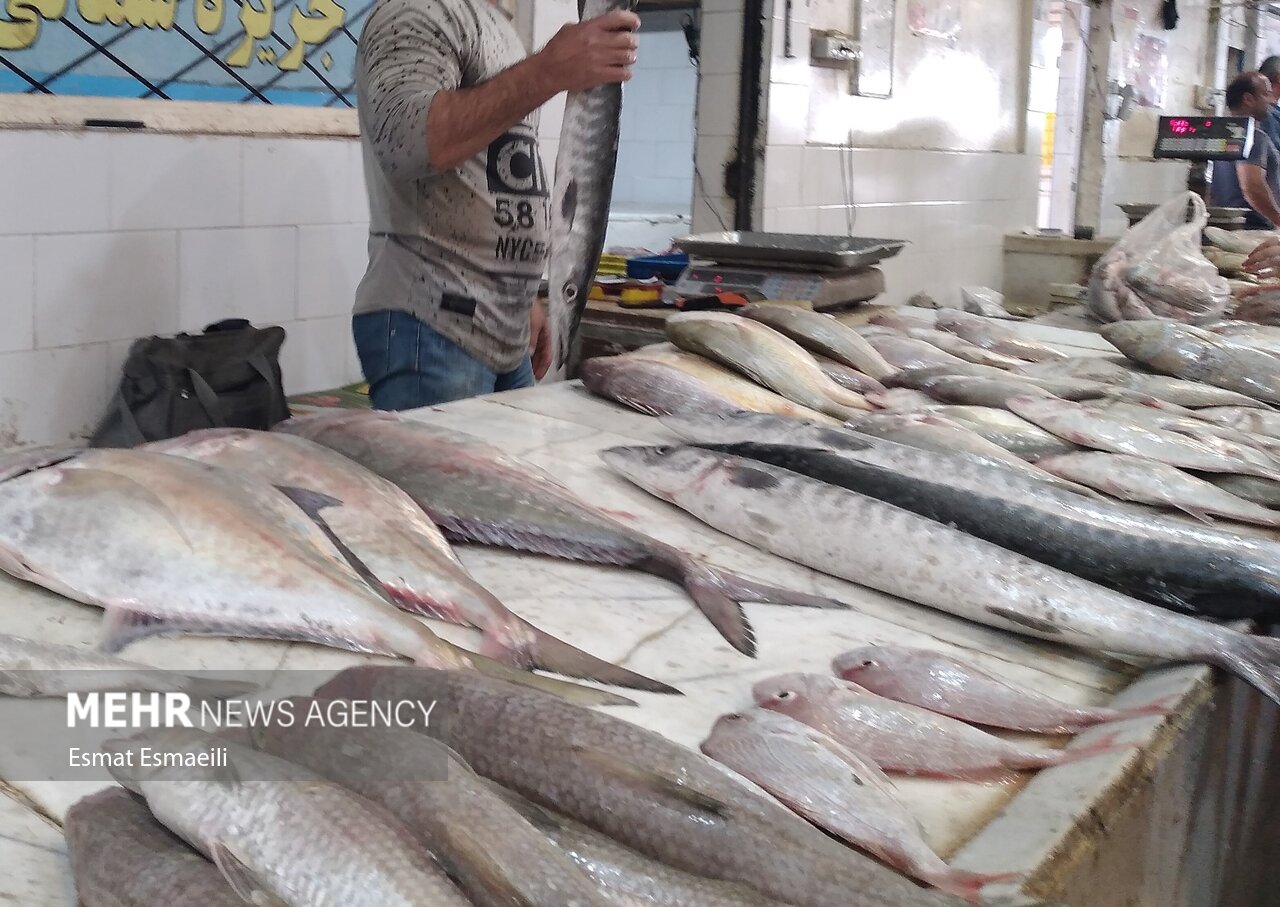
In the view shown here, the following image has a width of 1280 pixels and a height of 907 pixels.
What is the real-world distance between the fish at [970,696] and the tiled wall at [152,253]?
2845mm

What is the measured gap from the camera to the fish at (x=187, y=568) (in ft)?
4.21

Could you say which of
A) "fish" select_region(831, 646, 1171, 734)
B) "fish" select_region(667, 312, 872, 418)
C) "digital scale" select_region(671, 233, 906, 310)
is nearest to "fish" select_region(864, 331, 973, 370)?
"fish" select_region(667, 312, 872, 418)

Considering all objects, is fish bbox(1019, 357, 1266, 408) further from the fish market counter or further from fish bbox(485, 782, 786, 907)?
fish bbox(485, 782, 786, 907)

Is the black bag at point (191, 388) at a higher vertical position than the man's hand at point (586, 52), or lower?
lower

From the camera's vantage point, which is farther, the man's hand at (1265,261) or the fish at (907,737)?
the man's hand at (1265,261)

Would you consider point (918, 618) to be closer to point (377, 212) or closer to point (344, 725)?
point (344, 725)

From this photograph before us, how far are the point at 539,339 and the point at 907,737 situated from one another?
222 centimetres

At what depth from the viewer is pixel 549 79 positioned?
2395 millimetres

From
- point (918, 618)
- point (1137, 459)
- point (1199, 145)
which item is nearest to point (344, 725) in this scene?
point (918, 618)

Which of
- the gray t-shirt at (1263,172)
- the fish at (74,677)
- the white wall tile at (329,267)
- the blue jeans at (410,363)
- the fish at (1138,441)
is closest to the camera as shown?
the fish at (74,677)

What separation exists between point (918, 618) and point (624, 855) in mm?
796

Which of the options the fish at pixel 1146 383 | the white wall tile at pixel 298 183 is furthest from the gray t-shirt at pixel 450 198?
the fish at pixel 1146 383

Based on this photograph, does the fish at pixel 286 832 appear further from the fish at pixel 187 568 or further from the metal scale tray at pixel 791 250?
the metal scale tray at pixel 791 250

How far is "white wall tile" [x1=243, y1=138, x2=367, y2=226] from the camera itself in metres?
3.81
